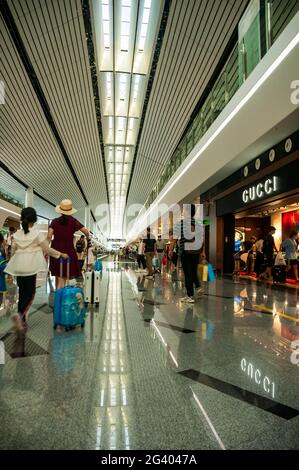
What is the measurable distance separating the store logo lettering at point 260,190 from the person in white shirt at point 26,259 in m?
6.61

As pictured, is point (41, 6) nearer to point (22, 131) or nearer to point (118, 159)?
point (22, 131)

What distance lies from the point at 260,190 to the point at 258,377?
25.1 ft

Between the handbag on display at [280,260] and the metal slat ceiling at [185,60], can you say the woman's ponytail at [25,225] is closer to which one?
the metal slat ceiling at [185,60]

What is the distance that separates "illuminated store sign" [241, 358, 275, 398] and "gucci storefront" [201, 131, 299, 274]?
550cm

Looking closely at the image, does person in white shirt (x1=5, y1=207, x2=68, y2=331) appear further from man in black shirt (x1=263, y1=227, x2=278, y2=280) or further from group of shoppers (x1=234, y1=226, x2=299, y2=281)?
man in black shirt (x1=263, y1=227, x2=278, y2=280)

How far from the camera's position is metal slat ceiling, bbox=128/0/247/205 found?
670cm

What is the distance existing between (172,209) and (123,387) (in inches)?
641

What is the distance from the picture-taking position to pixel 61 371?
2.37 metres

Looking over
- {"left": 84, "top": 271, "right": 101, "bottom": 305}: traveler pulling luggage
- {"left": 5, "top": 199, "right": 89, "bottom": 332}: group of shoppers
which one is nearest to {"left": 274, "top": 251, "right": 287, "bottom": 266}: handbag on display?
{"left": 84, "top": 271, "right": 101, "bottom": 305}: traveler pulling luggage

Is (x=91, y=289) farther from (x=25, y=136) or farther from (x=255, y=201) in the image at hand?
(x=25, y=136)

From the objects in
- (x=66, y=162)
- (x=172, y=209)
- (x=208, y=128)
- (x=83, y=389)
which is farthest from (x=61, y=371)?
(x=66, y=162)

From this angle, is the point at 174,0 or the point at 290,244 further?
the point at 290,244

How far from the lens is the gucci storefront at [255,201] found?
301 inches

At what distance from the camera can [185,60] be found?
334 inches
